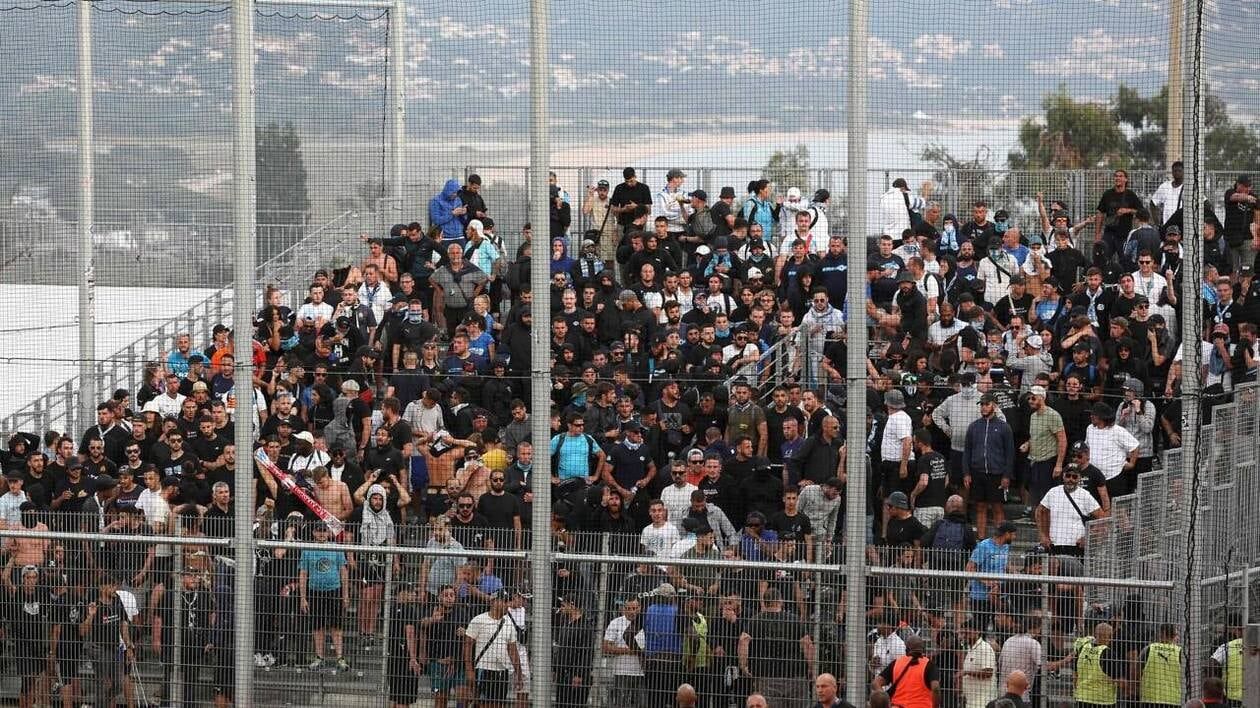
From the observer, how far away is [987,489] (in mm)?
13016

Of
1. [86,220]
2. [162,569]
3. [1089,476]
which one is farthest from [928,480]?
[86,220]

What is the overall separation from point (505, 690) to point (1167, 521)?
4.47 m

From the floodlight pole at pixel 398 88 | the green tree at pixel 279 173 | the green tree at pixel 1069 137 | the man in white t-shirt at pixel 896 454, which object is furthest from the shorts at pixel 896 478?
the green tree at pixel 279 173

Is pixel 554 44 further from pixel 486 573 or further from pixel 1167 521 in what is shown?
pixel 1167 521

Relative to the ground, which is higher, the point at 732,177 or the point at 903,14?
the point at 903,14

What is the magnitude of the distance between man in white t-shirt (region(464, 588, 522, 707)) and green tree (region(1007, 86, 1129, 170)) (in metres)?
4.66

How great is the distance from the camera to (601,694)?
12648 mm

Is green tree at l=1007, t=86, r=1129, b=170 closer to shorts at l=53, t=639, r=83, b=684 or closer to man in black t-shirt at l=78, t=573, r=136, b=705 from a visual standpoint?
man in black t-shirt at l=78, t=573, r=136, b=705

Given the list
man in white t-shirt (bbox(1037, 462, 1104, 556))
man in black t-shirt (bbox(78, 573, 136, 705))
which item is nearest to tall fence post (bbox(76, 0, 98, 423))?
man in black t-shirt (bbox(78, 573, 136, 705))

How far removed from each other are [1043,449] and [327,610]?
500 centimetres

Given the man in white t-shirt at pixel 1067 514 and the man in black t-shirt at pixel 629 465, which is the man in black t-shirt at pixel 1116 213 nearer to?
the man in white t-shirt at pixel 1067 514

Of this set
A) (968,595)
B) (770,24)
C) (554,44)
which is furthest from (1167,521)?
(554,44)

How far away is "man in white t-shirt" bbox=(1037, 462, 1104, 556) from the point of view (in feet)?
42.0

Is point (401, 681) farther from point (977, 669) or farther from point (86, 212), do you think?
point (86, 212)
